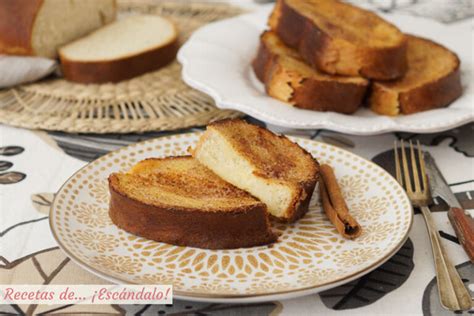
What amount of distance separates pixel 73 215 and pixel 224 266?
0.46m

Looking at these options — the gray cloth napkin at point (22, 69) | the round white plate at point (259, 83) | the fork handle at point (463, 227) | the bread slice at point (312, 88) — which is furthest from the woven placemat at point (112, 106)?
the fork handle at point (463, 227)

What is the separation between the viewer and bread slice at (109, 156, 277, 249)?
5.57 feet

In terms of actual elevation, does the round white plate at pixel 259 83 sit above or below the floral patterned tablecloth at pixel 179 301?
above

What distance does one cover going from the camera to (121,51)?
3.15 meters

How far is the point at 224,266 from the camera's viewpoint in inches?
65.1

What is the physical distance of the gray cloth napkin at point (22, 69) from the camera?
288 cm

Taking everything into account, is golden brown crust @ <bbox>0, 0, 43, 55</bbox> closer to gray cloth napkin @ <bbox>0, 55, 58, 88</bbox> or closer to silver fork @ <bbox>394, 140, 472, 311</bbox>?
gray cloth napkin @ <bbox>0, 55, 58, 88</bbox>

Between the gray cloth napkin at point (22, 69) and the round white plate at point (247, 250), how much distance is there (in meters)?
1.05

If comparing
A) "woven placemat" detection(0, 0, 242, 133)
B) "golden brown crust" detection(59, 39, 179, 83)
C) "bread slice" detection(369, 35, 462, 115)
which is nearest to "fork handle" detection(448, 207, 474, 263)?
"bread slice" detection(369, 35, 462, 115)

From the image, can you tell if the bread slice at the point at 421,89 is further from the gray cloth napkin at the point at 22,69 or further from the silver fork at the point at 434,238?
the gray cloth napkin at the point at 22,69

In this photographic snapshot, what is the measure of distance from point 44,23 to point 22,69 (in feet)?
1.12

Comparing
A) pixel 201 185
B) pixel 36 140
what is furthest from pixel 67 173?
pixel 201 185

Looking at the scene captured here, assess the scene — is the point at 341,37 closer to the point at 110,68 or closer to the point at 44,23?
the point at 110,68

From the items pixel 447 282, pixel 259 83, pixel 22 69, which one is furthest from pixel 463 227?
pixel 22 69
